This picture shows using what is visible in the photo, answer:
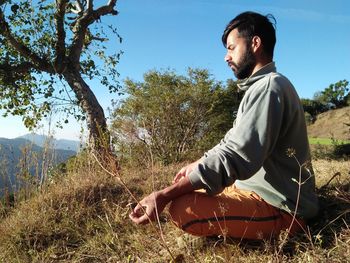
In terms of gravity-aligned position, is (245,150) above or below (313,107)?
below

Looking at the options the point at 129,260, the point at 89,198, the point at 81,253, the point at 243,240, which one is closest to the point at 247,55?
the point at 243,240

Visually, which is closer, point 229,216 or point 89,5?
point 229,216

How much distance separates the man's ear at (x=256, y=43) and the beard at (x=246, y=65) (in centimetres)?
3

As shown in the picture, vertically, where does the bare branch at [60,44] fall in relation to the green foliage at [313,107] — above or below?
below

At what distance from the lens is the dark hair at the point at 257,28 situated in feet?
8.30

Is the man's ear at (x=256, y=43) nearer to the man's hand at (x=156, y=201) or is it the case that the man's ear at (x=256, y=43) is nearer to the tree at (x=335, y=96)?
the man's hand at (x=156, y=201)

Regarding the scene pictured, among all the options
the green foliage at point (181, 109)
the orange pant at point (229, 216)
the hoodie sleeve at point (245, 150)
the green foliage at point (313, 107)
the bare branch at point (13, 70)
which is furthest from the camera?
the green foliage at point (313, 107)

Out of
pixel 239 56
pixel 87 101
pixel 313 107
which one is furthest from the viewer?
pixel 313 107

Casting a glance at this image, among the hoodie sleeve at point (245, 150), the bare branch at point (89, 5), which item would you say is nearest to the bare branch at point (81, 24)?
the bare branch at point (89, 5)

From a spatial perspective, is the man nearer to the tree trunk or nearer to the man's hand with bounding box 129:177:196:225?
the man's hand with bounding box 129:177:196:225

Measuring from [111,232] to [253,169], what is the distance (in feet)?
4.91

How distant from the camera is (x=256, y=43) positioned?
8.28ft

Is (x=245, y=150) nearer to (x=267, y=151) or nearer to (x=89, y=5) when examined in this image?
(x=267, y=151)

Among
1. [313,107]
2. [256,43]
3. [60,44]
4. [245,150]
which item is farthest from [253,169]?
[313,107]
